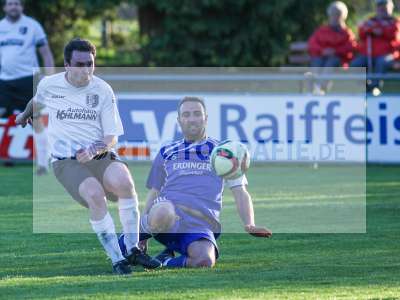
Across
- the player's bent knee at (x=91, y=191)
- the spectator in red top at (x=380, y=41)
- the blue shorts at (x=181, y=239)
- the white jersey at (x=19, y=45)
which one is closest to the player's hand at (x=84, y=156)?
the player's bent knee at (x=91, y=191)

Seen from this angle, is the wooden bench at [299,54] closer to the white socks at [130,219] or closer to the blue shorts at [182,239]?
the blue shorts at [182,239]

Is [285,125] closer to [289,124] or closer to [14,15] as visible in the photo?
[289,124]

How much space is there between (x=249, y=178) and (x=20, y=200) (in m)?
3.71

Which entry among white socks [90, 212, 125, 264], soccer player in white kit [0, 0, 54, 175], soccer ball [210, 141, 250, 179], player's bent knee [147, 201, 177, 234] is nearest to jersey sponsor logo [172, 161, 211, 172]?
soccer ball [210, 141, 250, 179]

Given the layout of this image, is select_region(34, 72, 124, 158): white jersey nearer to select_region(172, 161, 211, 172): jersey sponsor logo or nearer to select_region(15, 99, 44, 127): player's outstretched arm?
select_region(15, 99, 44, 127): player's outstretched arm

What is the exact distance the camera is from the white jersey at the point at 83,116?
9391 mm

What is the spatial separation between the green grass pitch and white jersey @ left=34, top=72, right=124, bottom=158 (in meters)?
0.98

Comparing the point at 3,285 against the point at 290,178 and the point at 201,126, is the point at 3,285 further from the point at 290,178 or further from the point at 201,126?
the point at 290,178

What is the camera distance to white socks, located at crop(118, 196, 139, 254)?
920 cm

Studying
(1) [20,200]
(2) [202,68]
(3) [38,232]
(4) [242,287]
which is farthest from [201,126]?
(2) [202,68]

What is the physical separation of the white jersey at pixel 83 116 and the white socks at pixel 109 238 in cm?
65

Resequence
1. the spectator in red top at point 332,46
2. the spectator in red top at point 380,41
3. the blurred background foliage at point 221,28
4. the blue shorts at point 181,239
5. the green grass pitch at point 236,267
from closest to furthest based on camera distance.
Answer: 1. the green grass pitch at point 236,267
2. the blue shorts at point 181,239
3. the spectator in red top at point 380,41
4. the spectator in red top at point 332,46
5. the blurred background foliage at point 221,28

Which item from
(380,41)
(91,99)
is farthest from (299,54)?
(91,99)

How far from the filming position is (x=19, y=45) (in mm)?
16953
